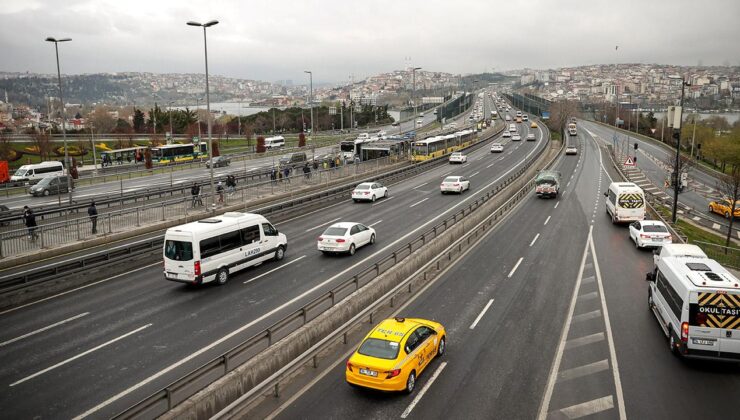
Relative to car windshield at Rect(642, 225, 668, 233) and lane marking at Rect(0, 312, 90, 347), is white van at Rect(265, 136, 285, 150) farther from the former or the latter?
lane marking at Rect(0, 312, 90, 347)

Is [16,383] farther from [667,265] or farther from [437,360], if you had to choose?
[667,265]

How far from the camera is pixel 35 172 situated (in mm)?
51750

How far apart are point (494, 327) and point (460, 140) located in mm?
63994

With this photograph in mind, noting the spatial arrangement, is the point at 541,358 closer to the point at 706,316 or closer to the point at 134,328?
the point at 706,316

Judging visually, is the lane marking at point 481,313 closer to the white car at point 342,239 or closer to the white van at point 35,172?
the white car at point 342,239

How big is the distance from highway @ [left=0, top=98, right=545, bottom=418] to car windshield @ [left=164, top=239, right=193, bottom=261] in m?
1.30

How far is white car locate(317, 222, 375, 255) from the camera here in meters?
23.5

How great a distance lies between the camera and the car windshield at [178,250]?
19.2m

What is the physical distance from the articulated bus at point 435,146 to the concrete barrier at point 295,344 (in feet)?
132

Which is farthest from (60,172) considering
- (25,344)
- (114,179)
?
(25,344)

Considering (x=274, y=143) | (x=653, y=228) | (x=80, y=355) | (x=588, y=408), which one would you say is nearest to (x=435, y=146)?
(x=274, y=143)

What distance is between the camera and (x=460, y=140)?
254 ft

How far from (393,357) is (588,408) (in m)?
4.30

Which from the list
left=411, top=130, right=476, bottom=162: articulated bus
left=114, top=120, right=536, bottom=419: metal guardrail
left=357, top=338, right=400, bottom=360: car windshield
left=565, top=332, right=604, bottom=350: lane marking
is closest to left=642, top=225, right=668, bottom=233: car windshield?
left=565, top=332, right=604, bottom=350: lane marking
